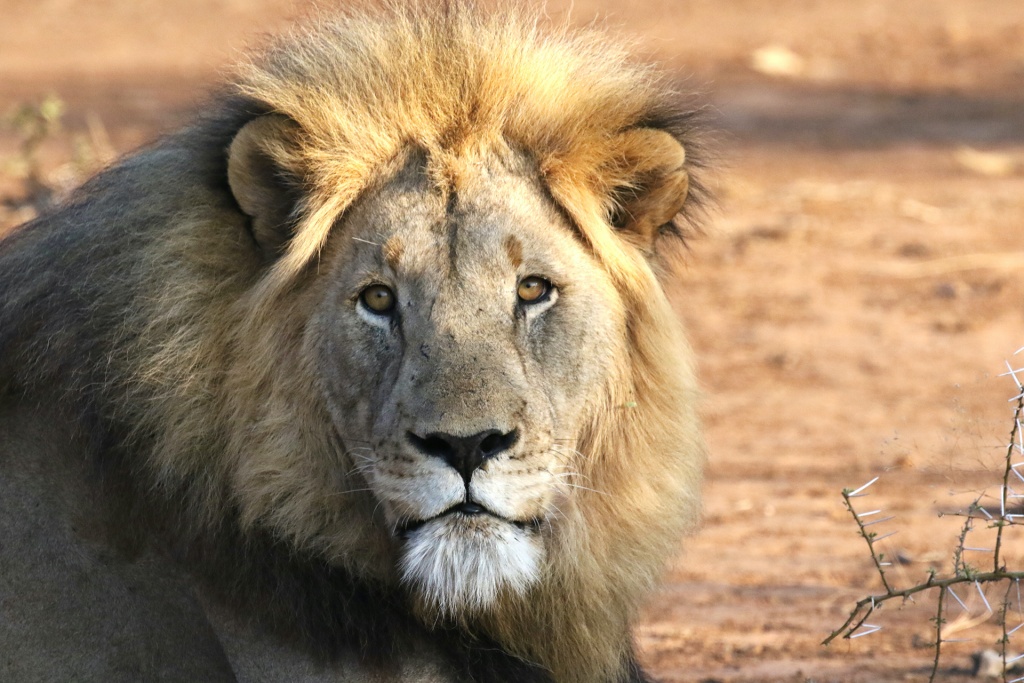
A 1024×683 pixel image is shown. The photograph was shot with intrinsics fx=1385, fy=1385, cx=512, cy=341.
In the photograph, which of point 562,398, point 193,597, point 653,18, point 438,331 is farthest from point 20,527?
point 653,18

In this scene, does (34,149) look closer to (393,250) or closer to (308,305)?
(308,305)

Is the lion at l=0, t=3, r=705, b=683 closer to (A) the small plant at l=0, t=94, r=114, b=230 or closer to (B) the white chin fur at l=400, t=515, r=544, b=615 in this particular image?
(B) the white chin fur at l=400, t=515, r=544, b=615

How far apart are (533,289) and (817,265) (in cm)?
588

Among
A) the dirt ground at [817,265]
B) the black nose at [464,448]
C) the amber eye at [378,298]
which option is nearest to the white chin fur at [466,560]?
the black nose at [464,448]

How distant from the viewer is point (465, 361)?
118 inches

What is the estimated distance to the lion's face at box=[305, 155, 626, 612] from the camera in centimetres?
292

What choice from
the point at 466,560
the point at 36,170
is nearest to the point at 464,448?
the point at 466,560

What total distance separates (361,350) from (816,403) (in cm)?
440

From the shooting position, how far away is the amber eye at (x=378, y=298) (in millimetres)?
3154

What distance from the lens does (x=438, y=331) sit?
119 inches

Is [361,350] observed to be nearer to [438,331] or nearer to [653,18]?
[438,331]

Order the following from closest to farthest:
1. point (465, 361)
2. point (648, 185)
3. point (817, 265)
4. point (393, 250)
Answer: point (465, 361)
point (393, 250)
point (648, 185)
point (817, 265)

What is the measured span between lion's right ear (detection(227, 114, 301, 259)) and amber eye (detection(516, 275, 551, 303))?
0.56 meters

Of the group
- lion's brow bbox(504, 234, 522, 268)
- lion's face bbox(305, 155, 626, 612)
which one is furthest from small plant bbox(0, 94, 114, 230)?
Result: lion's brow bbox(504, 234, 522, 268)
